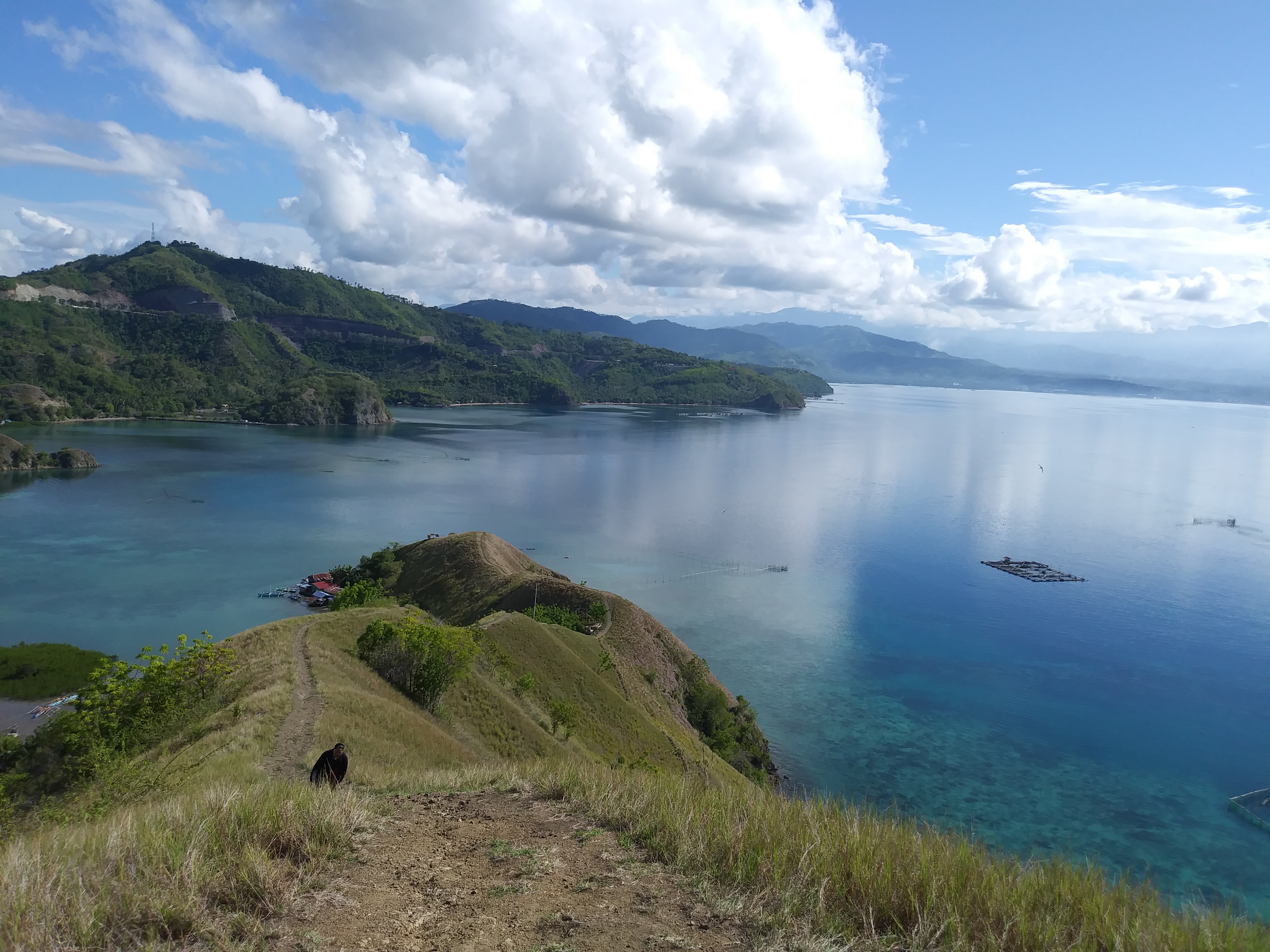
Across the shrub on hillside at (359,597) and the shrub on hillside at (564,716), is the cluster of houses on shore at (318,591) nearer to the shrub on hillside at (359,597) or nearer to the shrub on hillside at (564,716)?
the shrub on hillside at (359,597)

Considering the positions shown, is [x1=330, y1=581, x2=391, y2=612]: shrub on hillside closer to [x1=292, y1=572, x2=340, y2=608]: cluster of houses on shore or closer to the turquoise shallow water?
[x1=292, y1=572, x2=340, y2=608]: cluster of houses on shore

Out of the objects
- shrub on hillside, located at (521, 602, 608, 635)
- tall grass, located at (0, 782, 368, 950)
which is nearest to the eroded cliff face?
shrub on hillside, located at (521, 602, 608, 635)

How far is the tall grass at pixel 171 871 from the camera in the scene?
607 cm

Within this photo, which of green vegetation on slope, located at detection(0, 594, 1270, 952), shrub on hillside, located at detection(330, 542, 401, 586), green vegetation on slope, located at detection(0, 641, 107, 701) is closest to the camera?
green vegetation on slope, located at detection(0, 594, 1270, 952)

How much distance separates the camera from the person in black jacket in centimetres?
1161

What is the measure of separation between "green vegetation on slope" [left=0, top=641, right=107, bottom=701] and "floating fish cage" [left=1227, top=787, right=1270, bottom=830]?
56.5m

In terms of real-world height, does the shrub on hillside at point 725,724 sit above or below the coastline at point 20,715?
above

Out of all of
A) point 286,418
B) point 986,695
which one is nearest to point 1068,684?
point 986,695

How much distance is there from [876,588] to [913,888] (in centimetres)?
6097

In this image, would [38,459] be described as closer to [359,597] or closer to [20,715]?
[20,715]

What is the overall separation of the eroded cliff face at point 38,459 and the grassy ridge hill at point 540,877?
369 ft

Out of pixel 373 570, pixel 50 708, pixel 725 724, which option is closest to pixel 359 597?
pixel 373 570

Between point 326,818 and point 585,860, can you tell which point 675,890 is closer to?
point 585,860

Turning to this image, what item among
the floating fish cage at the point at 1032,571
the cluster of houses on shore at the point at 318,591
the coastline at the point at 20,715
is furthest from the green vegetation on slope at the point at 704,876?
the floating fish cage at the point at 1032,571
